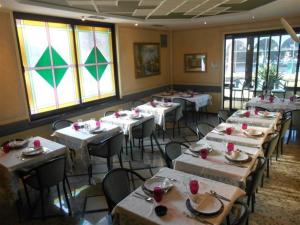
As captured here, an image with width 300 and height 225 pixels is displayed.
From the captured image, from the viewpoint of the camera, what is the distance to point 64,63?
5.03m

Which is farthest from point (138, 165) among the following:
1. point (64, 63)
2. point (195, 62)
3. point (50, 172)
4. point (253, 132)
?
point (195, 62)

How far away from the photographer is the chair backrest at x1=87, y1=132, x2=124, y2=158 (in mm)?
3744

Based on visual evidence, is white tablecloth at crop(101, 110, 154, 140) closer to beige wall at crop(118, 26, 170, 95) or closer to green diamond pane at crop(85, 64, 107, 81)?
green diamond pane at crop(85, 64, 107, 81)

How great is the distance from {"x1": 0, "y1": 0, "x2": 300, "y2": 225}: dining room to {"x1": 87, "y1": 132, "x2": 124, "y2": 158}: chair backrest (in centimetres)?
2

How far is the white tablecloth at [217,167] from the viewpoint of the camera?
245cm

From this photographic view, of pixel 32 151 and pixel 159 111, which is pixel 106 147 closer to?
pixel 32 151

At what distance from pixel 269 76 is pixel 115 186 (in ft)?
20.4

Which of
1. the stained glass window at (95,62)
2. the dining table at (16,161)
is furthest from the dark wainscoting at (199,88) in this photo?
the dining table at (16,161)

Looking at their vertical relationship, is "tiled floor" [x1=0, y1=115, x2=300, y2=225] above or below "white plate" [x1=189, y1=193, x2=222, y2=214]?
below

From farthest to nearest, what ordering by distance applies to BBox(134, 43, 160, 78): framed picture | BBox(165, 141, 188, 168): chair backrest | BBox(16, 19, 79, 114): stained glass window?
1. BBox(134, 43, 160, 78): framed picture
2. BBox(16, 19, 79, 114): stained glass window
3. BBox(165, 141, 188, 168): chair backrest

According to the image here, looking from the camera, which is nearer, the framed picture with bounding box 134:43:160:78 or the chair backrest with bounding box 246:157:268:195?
the chair backrest with bounding box 246:157:268:195

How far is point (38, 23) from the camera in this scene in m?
4.48

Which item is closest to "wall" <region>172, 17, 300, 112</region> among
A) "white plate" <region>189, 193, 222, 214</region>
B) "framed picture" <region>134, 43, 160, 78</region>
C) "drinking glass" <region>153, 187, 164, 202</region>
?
"framed picture" <region>134, 43, 160, 78</region>

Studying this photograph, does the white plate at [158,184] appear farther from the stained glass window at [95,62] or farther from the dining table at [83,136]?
the stained glass window at [95,62]
